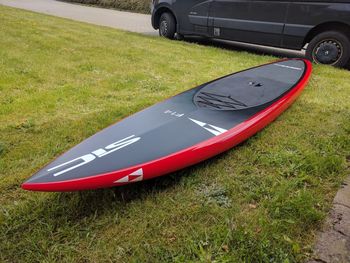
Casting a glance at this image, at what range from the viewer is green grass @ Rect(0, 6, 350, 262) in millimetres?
1801

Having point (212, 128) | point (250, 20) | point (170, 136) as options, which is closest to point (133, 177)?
point (170, 136)

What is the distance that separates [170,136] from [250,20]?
174 inches

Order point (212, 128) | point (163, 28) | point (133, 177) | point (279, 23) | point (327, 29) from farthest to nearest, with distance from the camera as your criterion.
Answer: point (163, 28), point (279, 23), point (327, 29), point (212, 128), point (133, 177)

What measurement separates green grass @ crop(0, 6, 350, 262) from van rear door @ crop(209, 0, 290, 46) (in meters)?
1.81

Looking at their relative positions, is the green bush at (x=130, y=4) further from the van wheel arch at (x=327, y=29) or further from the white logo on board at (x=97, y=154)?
the white logo on board at (x=97, y=154)

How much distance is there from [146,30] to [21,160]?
7.28m

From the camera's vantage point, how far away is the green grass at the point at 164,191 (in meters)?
1.80

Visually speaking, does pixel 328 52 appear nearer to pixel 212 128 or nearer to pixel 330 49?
pixel 330 49

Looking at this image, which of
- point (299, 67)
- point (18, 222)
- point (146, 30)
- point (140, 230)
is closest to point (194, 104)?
point (140, 230)

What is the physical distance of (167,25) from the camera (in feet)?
24.9

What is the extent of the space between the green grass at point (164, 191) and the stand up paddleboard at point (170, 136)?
0.58 feet

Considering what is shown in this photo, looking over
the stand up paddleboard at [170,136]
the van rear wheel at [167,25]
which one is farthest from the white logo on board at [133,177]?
the van rear wheel at [167,25]

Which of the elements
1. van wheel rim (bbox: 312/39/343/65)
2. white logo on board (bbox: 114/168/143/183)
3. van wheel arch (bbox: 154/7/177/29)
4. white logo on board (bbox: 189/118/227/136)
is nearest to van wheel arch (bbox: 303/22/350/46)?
van wheel rim (bbox: 312/39/343/65)

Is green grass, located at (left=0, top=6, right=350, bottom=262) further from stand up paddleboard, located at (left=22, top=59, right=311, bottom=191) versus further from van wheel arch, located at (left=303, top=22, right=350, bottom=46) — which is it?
van wheel arch, located at (left=303, top=22, right=350, bottom=46)
